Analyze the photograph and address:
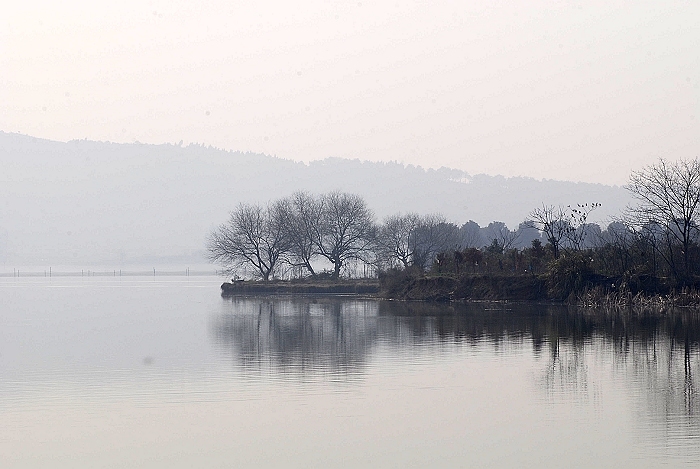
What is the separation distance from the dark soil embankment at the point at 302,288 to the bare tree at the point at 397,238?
1388 centimetres

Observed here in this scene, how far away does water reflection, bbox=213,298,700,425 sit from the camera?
754 inches

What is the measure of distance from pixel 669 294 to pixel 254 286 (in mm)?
45048

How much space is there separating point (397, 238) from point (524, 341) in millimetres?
78339

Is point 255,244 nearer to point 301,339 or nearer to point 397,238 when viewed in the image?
point 397,238

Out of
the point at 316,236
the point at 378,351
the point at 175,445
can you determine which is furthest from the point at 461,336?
the point at 316,236

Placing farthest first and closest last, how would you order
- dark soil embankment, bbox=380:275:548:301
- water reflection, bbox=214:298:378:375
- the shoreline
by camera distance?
dark soil embankment, bbox=380:275:548:301
the shoreline
water reflection, bbox=214:298:378:375

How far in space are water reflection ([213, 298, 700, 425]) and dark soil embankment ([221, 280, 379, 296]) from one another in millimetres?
30417

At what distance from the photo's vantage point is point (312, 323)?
129ft

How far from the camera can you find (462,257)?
60.6 m

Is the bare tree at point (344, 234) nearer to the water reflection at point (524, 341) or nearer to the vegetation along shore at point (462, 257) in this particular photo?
the vegetation along shore at point (462, 257)

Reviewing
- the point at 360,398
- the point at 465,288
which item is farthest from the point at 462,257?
the point at 360,398

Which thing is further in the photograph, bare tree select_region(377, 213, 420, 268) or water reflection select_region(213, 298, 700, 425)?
bare tree select_region(377, 213, 420, 268)

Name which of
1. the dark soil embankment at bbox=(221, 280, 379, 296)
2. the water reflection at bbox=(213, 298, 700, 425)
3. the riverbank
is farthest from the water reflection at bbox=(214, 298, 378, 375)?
the dark soil embankment at bbox=(221, 280, 379, 296)

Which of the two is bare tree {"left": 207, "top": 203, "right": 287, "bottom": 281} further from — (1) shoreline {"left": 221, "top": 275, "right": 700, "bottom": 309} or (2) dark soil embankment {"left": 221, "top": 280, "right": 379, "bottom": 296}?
(1) shoreline {"left": 221, "top": 275, "right": 700, "bottom": 309}
